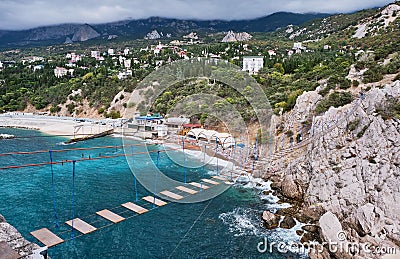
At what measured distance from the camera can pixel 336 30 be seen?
43.4m

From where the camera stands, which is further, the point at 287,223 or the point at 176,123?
the point at 176,123

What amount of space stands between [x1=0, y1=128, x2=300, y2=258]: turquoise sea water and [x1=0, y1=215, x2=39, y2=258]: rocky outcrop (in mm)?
946

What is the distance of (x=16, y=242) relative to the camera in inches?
184

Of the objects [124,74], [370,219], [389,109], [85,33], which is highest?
[85,33]

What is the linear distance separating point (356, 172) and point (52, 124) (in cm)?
2776

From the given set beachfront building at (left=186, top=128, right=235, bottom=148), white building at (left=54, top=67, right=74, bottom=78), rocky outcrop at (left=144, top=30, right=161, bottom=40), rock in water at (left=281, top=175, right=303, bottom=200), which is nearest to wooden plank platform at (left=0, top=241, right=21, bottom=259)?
rock in water at (left=281, top=175, right=303, bottom=200)

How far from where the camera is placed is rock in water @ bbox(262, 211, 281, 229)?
9.70 metres

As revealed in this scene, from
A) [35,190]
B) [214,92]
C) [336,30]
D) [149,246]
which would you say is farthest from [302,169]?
[336,30]

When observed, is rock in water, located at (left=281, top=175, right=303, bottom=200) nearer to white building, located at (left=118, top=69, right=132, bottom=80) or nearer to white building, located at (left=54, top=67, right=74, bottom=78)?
white building, located at (left=118, top=69, right=132, bottom=80)

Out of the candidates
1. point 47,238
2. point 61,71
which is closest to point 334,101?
point 47,238

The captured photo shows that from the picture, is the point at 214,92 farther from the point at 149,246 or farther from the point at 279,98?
the point at 149,246

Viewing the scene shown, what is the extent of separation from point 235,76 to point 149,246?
1789 cm

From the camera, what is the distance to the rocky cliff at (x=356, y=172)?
819cm

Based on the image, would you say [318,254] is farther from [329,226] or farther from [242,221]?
[242,221]
